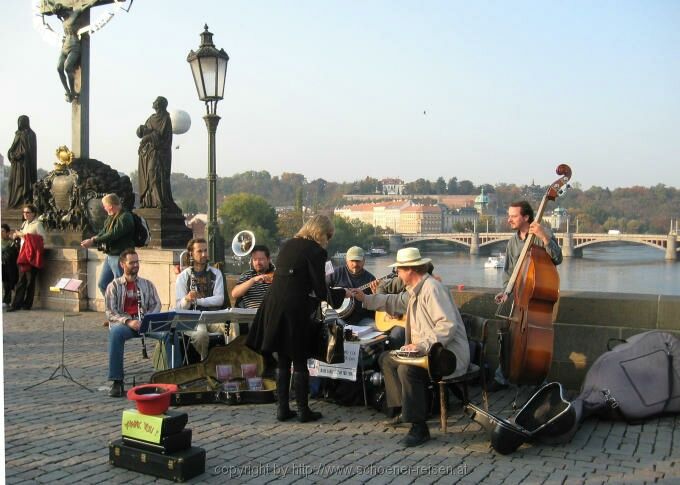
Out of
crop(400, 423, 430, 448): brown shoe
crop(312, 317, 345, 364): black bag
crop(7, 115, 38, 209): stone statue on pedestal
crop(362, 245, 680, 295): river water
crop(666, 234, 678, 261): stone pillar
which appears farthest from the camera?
crop(666, 234, 678, 261): stone pillar

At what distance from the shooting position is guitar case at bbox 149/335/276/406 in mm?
6105

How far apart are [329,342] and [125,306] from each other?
228 centimetres

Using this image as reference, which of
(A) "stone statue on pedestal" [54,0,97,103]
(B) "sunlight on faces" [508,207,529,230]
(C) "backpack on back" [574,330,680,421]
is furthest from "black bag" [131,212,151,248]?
(A) "stone statue on pedestal" [54,0,97,103]

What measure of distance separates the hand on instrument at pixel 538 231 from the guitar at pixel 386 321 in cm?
125

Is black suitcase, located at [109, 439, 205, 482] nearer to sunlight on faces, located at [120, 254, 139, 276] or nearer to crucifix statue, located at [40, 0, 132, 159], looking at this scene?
sunlight on faces, located at [120, 254, 139, 276]

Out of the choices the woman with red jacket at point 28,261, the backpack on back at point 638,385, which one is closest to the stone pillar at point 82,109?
the woman with red jacket at point 28,261

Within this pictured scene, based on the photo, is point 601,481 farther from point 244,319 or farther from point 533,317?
point 244,319

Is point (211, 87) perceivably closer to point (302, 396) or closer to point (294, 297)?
point (294, 297)

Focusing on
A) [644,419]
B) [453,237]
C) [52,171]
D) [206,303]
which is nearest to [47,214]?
[52,171]

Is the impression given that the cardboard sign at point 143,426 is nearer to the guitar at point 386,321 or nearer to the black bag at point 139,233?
the guitar at point 386,321

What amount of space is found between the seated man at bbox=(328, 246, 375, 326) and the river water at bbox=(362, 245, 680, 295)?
1893 cm

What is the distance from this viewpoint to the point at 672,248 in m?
38.1

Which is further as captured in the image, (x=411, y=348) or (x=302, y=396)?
(x=302, y=396)

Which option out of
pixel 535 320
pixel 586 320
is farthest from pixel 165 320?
pixel 586 320
